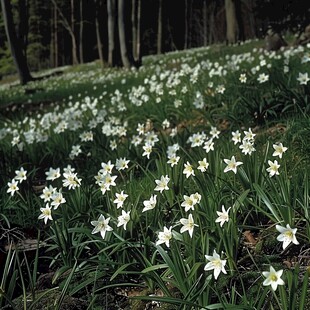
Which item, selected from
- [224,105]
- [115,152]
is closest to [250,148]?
[115,152]

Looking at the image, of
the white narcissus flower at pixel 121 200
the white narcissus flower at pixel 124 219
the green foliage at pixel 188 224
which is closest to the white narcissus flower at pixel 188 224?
the green foliage at pixel 188 224

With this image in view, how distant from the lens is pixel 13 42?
1884cm

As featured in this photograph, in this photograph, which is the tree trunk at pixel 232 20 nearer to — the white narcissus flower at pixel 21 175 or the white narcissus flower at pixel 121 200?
the white narcissus flower at pixel 21 175

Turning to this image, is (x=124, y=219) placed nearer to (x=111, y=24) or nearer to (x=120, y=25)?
(x=120, y=25)

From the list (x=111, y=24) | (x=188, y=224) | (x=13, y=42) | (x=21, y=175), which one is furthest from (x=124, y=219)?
(x=13, y=42)

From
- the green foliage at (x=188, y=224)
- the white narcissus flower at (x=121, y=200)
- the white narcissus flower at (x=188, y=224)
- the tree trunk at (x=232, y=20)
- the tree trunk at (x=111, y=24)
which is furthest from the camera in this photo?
the tree trunk at (x=232, y=20)

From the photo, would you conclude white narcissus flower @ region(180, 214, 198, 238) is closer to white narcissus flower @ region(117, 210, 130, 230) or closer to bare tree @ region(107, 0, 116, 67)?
white narcissus flower @ region(117, 210, 130, 230)

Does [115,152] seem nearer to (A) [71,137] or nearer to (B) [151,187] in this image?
(A) [71,137]

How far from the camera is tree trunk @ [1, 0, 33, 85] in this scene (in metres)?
18.0

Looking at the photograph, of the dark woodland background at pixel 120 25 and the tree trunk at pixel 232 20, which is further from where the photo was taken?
the tree trunk at pixel 232 20

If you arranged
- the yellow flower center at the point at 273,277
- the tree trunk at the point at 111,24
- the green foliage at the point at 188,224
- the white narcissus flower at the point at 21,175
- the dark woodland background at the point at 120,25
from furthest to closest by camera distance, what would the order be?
the tree trunk at the point at 111,24 → the dark woodland background at the point at 120,25 → the white narcissus flower at the point at 21,175 → the green foliage at the point at 188,224 → the yellow flower center at the point at 273,277

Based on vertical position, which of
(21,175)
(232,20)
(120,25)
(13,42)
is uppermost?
(120,25)

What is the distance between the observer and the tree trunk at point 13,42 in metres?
18.0

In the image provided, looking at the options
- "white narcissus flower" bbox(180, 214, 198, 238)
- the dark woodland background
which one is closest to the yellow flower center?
"white narcissus flower" bbox(180, 214, 198, 238)
